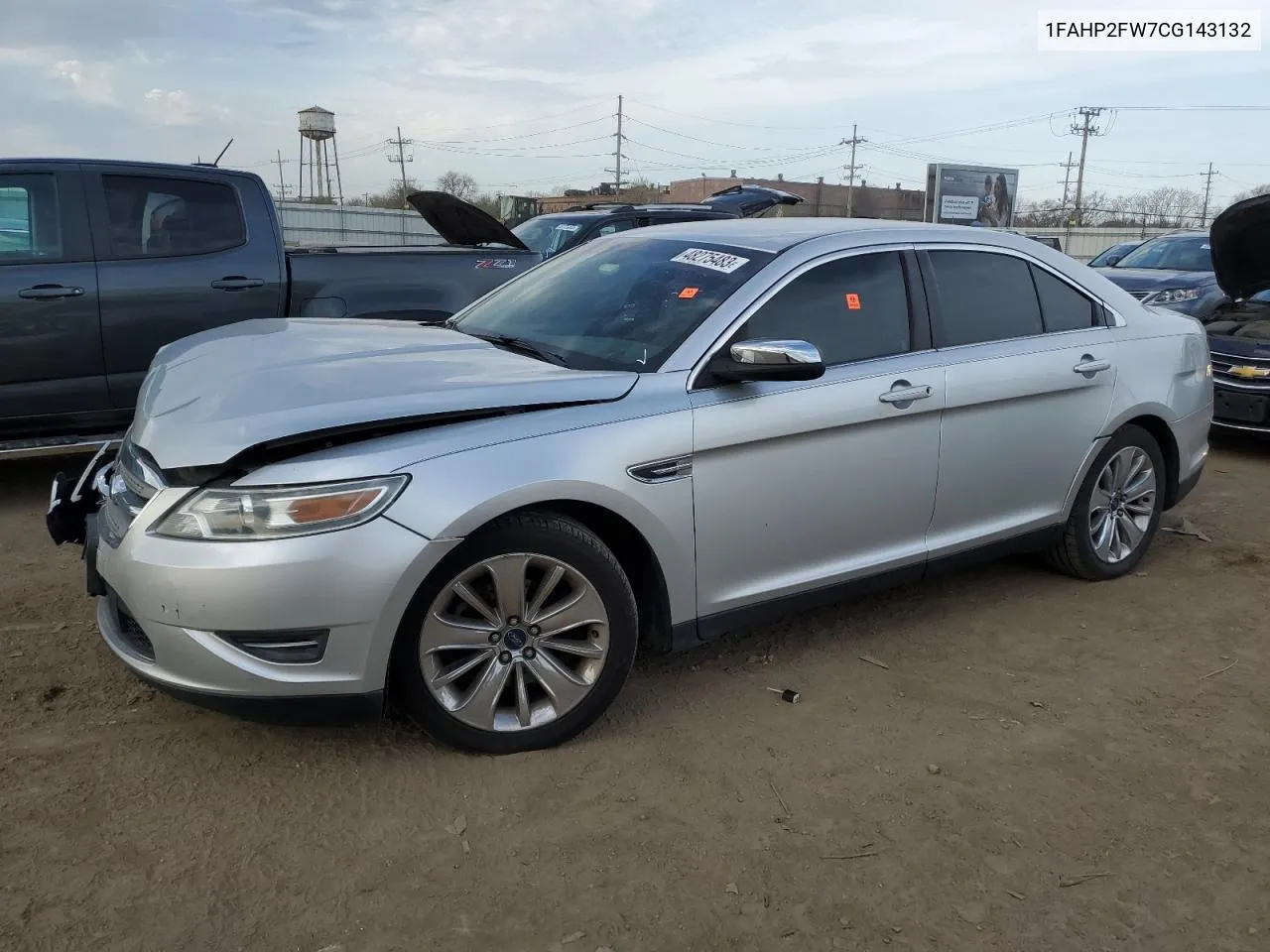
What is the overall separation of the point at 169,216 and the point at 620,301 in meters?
3.46

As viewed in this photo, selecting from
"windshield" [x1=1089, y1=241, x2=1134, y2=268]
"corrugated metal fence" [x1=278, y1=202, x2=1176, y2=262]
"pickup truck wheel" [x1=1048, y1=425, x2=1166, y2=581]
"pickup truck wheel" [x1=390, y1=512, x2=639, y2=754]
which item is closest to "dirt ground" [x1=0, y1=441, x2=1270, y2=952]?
"pickup truck wheel" [x1=390, y1=512, x2=639, y2=754]

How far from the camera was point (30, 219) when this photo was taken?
554 centimetres

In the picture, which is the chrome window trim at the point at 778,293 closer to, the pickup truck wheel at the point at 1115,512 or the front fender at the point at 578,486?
the front fender at the point at 578,486

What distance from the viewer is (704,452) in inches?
130

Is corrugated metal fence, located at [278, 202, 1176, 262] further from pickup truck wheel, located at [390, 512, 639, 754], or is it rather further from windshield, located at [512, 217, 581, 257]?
pickup truck wheel, located at [390, 512, 639, 754]

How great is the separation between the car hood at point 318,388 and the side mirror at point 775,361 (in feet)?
1.11

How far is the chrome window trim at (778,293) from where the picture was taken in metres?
3.38

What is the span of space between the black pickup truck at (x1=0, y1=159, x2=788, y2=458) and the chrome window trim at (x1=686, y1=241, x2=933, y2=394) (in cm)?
318

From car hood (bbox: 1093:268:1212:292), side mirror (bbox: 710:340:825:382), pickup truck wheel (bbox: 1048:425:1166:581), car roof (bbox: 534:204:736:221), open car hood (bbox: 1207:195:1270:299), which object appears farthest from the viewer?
car hood (bbox: 1093:268:1212:292)

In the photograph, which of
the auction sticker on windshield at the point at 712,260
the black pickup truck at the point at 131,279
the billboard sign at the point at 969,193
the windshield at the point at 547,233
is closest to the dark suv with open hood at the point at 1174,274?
the windshield at the point at 547,233

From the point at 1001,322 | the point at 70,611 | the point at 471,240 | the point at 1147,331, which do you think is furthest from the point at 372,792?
the point at 471,240

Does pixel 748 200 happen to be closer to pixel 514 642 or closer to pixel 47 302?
pixel 47 302

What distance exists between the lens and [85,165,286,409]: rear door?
18.6 feet

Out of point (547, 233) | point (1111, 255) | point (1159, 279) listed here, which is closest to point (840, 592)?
point (547, 233)
